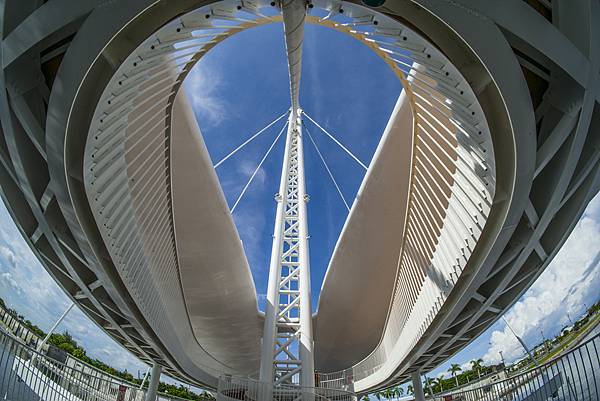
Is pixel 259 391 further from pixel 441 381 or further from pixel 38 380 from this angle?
pixel 441 381

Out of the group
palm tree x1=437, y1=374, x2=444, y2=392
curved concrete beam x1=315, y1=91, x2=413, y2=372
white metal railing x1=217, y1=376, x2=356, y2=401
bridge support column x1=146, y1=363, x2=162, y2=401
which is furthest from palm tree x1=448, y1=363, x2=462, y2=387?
white metal railing x1=217, y1=376, x2=356, y2=401

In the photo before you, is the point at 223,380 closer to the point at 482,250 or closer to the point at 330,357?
the point at 482,250

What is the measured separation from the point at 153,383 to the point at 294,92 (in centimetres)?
1528

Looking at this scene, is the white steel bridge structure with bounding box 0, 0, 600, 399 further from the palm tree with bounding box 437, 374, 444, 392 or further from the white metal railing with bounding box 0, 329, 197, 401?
the palm tree with bounding box 437, 374, 444, 392

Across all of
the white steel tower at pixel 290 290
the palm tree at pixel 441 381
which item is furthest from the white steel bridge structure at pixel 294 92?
the palm tree at pixel 441 381

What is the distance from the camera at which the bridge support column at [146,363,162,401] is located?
17444mm

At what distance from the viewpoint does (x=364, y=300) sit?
2383 cm

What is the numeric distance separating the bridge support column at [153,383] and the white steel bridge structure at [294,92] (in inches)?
56.9

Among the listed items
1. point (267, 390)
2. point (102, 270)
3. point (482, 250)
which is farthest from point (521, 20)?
point (267, 390)

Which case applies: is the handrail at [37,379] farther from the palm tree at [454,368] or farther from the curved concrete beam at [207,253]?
the palm tree at [454,368]

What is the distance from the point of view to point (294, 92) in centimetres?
1466

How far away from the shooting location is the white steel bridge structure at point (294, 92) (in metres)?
4.93

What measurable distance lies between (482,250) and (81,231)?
8586 mm

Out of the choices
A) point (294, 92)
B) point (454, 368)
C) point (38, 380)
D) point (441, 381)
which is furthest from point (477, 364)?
point (38, 380)
